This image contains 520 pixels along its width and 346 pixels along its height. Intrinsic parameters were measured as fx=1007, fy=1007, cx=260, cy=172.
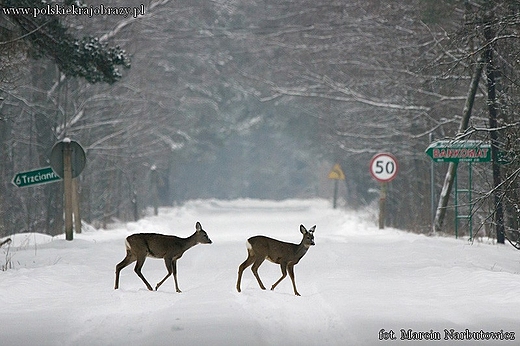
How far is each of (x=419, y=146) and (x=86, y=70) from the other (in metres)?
17.1

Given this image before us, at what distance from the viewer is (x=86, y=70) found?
79.5ft

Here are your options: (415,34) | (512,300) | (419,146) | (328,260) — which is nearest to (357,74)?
(419,146)

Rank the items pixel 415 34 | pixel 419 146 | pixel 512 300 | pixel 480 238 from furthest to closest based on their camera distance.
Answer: pixel 419 146, pixel 415 34, pixel 480 238, pixel 512 300

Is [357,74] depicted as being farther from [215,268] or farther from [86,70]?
[215,268]

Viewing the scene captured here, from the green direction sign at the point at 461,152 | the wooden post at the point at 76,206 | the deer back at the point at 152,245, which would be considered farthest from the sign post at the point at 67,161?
the deer back at the point at 152,245

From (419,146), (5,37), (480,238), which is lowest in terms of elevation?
(480,238)

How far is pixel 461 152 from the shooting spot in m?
25.1

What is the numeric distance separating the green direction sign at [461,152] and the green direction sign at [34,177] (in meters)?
9.47

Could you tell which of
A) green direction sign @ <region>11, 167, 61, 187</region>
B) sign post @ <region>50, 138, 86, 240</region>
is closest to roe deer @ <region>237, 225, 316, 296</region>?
green direction sign @ <region>11, 167, 61, 187</region>

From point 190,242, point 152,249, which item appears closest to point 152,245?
point 152,249

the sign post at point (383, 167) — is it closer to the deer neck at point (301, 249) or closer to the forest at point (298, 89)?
the forest at point (298, 89)

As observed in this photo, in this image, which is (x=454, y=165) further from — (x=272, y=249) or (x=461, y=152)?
(x=272, y=249)

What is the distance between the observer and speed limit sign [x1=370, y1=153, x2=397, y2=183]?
32.4 m

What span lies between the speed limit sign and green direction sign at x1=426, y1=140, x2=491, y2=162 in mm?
6671
